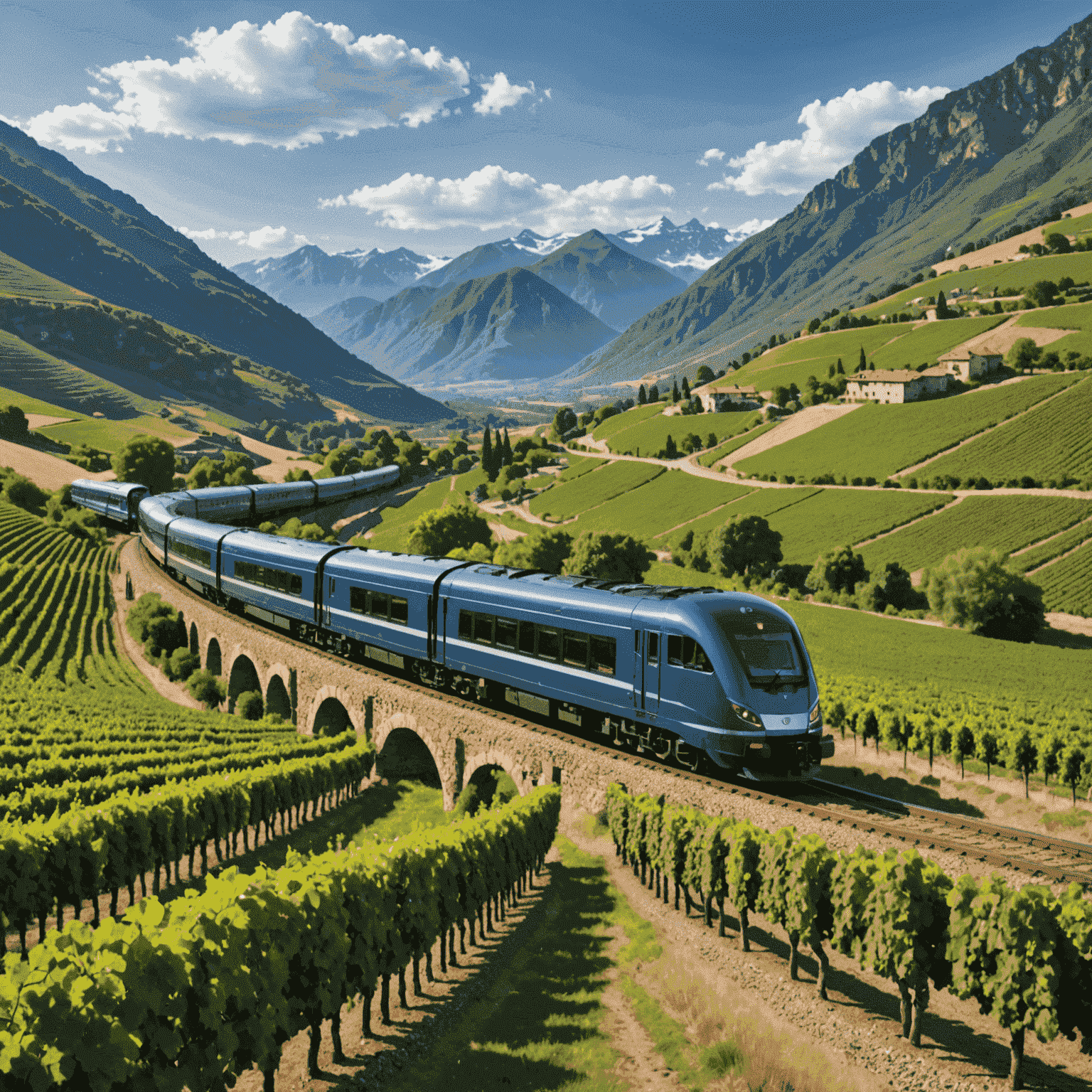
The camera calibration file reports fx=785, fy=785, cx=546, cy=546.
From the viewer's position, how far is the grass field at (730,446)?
13925 centimetres

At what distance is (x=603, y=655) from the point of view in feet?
69.2

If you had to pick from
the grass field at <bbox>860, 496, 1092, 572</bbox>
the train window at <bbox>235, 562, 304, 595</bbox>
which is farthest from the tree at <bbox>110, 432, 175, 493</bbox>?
the grass field at <bbox>860, 496, 1092, 572</bbox>

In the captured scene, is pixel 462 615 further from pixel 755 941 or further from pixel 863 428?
pixel 863 428

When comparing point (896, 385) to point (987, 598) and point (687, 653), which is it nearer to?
point (987, 598)

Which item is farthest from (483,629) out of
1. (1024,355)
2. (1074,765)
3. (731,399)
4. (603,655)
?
(731,399)

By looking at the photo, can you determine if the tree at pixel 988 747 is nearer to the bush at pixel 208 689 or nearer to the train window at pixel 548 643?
the train window at pixel 548 643

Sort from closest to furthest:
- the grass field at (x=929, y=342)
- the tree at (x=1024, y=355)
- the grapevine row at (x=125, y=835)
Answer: the grapevine row at (x=125, y=835) → the tree at (x=1024, y=355) → the grass field at (x=929, y=342)

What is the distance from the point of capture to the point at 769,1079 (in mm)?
12547

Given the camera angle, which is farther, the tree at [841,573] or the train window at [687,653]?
the tree at [841,573]

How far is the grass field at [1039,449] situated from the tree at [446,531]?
59.5 metres

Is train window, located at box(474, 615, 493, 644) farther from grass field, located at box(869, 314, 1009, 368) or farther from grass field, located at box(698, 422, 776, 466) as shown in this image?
grass field, located at box(869, 314, 1009, 368)

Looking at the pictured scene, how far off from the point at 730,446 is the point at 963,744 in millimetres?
120857

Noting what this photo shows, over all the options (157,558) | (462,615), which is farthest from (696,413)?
(462,615)

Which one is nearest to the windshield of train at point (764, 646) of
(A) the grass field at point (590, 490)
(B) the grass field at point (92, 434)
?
(A) the grass field at point (590, 490)
